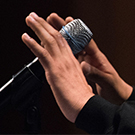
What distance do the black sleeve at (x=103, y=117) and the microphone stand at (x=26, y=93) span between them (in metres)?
0.18

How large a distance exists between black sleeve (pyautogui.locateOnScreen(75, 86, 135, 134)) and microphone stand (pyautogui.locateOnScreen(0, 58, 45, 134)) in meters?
0.18

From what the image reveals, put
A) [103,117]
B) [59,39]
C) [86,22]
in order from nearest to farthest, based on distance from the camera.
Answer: [103,117], [59,39], [86,22]

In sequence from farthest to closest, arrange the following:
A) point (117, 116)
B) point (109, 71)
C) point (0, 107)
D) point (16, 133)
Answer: point (16, 133)
point (109, 71)
point (0, 107)
point (117, 116)

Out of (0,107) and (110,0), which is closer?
(0,107)

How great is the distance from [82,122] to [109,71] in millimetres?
436

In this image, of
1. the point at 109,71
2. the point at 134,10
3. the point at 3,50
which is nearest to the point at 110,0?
the point at 134,10

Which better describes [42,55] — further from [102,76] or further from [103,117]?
[102,76]

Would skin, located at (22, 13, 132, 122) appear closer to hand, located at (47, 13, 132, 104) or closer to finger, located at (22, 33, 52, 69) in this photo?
finger, located at (22, 33, 52, 69)

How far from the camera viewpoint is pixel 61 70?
1.85 feet

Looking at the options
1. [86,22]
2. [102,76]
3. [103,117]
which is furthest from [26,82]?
[86,22]

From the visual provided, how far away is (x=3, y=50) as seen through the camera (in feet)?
4.08

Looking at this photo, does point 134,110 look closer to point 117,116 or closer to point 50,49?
point 117,116

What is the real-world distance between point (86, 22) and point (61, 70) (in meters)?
0.76

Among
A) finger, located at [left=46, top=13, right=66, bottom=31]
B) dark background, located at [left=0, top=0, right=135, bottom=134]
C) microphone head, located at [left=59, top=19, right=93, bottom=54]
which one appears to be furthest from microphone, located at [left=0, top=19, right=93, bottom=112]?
dark background, located at [left=0, top=0, right=135, bottom=134]
